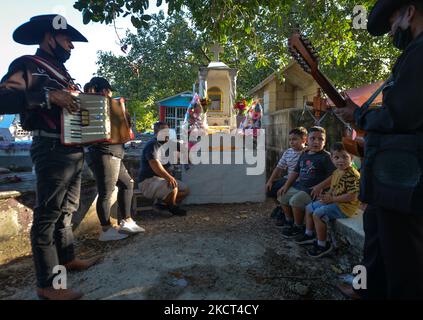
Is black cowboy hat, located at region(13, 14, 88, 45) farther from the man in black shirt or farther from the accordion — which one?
the man in black shirt

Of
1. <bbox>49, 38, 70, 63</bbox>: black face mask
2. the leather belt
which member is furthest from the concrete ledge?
<bbox>49, 38, 70, 63</bbox>: black face mask

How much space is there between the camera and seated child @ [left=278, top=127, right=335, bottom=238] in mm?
3865

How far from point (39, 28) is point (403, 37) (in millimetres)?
2936

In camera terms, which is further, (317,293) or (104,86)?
(104,86)

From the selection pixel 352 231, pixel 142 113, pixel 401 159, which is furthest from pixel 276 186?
pixel 142 113

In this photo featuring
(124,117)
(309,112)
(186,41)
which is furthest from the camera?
(186,41)

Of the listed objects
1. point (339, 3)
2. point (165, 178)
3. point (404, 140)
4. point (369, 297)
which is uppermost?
point (339, 3)

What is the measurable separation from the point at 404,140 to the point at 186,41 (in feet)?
65.5

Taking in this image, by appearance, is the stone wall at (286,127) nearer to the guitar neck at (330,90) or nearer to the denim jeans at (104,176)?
the guitar neck at (330,90)

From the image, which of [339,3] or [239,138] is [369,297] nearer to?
[239,138]

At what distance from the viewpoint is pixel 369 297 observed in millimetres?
2143
